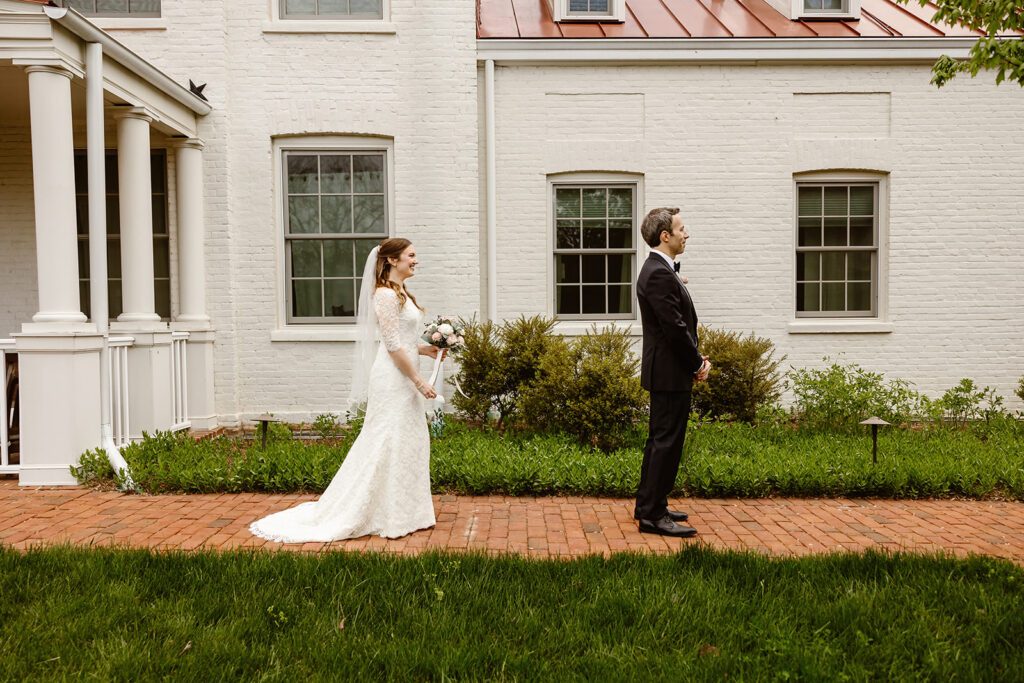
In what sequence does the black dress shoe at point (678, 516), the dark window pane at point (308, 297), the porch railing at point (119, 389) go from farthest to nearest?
the dark window pane at point (308, 297)
the porch railing at point (119, 389)
the black dress shoe at point (678, 516)

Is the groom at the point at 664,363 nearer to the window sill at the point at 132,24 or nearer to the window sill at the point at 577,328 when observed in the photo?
the window sill at the point at 577,328

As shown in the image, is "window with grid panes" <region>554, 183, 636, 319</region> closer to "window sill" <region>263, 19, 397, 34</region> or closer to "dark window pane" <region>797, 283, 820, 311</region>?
"dark window pane" <region>797, 283, 820, 311</region>

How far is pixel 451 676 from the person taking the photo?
2953mm

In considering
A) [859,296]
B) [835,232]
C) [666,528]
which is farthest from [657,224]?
→ [859,296]

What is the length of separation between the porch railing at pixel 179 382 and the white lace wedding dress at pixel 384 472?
3861 millimetres

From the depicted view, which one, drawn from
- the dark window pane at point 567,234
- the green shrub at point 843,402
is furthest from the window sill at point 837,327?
the dark window pane at point 567,234

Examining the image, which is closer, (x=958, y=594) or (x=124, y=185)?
(x=958, y=594)

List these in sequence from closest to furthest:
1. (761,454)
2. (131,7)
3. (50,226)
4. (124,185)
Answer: (50,226) < (761,454) < (124,185) < (131,7)

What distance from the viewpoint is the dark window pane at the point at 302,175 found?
356 inches

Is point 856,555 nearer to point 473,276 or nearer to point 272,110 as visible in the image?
point 473,276

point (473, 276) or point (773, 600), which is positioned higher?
point (473, 276)

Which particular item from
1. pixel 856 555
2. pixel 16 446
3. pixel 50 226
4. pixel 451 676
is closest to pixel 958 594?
pixel 856 555

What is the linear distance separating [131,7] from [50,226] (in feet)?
14.1

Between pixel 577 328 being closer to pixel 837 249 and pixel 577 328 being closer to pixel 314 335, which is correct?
pixel 314 335
